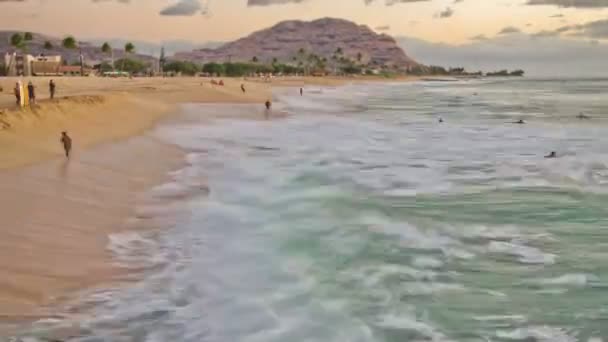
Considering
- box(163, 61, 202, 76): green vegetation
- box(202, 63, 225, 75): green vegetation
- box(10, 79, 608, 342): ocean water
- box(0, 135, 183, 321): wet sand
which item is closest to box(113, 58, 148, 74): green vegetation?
box(163, 61, 202, 76): green vegetation

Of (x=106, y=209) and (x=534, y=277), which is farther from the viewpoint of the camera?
(x=106, y=209)

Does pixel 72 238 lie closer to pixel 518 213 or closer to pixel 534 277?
pixel 534 277

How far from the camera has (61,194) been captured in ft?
39.5

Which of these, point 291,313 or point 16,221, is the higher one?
point 16,221

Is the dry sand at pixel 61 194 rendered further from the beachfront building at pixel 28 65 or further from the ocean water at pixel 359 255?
the beachfront building at pixel 28 65

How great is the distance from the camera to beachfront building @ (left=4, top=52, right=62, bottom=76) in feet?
290

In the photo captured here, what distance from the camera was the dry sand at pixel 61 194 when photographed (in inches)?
307

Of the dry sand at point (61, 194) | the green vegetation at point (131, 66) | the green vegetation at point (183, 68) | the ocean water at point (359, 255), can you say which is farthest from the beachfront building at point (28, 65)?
the ocean water at point (359, 255)

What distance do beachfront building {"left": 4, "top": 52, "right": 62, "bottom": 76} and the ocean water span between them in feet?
253

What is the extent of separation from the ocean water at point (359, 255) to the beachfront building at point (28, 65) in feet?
253

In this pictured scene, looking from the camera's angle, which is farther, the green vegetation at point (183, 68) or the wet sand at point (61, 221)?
the green vegetation at point (183, 68)

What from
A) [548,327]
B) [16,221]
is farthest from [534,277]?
[16,221]

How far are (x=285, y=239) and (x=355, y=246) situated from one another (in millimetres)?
1294

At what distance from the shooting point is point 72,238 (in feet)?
31.5
